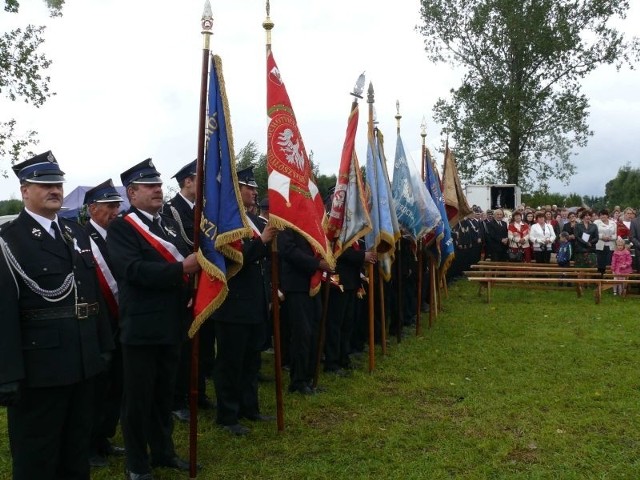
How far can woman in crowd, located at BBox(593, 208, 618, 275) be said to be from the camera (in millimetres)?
15516

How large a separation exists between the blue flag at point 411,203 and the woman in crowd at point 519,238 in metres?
8.92

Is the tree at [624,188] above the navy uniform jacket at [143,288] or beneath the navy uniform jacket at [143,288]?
above

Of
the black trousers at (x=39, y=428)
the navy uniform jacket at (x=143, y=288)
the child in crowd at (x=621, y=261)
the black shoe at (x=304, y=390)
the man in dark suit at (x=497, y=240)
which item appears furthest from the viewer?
the man in dark suit at (x=497, y=240)

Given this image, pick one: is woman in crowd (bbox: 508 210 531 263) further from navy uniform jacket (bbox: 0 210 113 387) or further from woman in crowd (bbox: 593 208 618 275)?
navy uniform jacket (bbox: 0 210 113 387)

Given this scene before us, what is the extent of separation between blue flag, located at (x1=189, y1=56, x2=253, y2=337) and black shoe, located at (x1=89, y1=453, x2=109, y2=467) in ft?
4.59

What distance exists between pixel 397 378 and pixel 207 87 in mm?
4209

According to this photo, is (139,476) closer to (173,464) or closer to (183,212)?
(173,464)

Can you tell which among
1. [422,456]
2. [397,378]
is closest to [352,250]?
[397,378]

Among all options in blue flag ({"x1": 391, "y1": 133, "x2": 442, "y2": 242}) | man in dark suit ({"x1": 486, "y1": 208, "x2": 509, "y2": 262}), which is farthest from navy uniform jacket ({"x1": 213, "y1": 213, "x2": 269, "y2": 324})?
man in dark suit ({"x1": 486, "y1": 208, "x2": 509, "y2": 262})

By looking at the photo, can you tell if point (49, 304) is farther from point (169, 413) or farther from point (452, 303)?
point (452, 303)

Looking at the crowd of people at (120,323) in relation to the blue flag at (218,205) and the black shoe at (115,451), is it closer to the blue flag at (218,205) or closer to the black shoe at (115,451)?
the black shoe at (115,451)

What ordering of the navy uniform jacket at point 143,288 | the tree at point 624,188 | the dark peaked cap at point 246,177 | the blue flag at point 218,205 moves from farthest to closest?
the tree at point 624,188
the dark peaked cap at point 246,177
the blue flag at point 218,205
the navy uniform jacket at point 143,288

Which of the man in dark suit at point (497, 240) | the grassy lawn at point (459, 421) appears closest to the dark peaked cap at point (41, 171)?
the grassy lawn at point (459, 421)

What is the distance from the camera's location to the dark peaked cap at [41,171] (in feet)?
12.3
